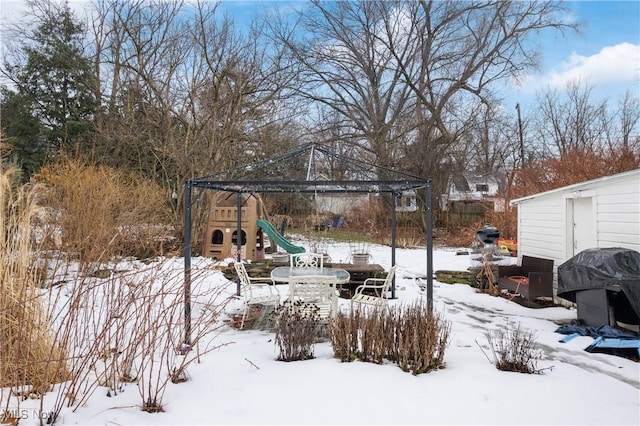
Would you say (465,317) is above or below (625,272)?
below

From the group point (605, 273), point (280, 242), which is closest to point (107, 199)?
point (280, 242)

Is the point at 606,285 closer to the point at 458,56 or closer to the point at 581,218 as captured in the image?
the point at 581,218

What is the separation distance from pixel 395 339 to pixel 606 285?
Result: 9.77 feet

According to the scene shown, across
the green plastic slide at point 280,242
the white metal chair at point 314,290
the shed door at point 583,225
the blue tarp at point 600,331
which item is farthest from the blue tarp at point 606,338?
the green plastic slide at point 280,242

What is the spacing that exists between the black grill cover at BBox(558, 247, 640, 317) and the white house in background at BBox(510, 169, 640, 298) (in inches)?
21.4

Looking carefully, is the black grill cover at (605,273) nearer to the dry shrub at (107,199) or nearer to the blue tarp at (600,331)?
the blue tarp at (600,331)

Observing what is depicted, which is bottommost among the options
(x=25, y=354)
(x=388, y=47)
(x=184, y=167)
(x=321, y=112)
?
(x=25, y=354)

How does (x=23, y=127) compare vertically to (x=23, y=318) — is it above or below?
above

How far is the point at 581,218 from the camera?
6.21 m

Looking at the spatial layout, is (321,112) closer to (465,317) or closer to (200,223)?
(200,223)

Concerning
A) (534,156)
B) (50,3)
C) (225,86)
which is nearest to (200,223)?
(225,86)

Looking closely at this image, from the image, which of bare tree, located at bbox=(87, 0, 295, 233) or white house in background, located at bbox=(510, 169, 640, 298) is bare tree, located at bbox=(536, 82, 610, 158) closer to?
white house in background, located at bbox=(510, 169, 640, 298)

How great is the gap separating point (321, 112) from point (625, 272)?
46.2 ft

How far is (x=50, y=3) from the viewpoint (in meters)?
14.4
